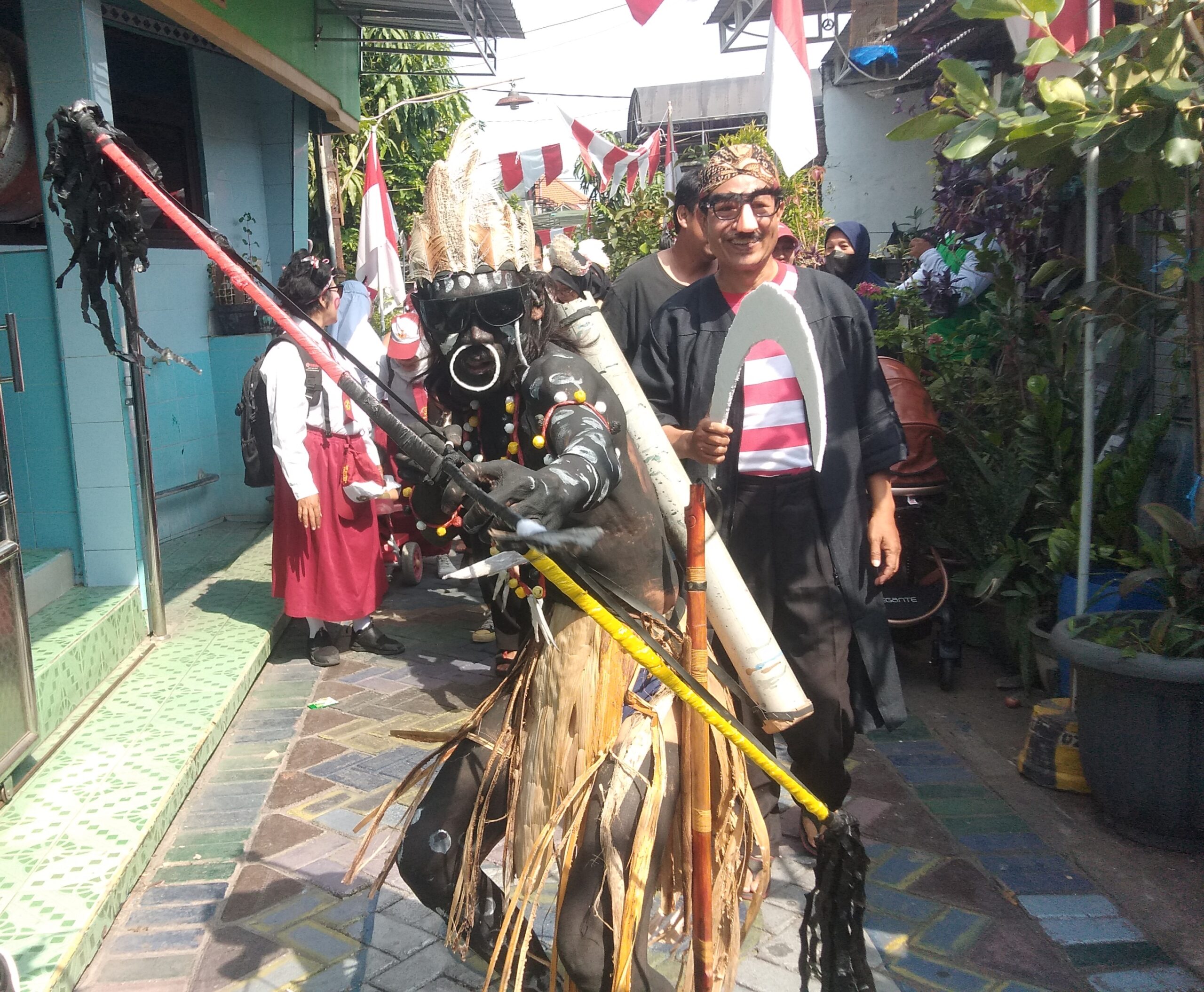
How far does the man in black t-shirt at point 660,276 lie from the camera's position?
3.98 metres

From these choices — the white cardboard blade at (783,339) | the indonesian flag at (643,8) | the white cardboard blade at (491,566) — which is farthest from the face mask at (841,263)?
the white cardboard blade at (491,566)

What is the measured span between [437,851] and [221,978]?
3.60 ft

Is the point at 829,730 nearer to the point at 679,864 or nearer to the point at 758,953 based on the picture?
the point at 758,953

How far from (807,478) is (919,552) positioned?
2495 millimetres

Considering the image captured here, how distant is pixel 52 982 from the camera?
2789 mm

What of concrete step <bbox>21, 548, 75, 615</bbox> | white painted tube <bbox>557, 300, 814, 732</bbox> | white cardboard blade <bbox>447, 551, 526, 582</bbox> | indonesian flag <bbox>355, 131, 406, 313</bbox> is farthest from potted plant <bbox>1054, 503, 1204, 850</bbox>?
indonesian flag <bbox>355, 131, 406, 313</bbox>

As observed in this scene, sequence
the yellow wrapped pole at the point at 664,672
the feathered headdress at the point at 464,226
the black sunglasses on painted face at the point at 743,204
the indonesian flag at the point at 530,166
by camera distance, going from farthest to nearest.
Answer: the indonesian flag at the point at 530,166
the black sunglasses on painted face at the point at 743,204
the feathered headdress at the point at 464,226
the yellow wrapped pole at the point at 664,672

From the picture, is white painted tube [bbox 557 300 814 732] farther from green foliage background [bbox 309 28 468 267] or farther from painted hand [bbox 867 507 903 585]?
green foliage background [bbox 309 28 468 267]

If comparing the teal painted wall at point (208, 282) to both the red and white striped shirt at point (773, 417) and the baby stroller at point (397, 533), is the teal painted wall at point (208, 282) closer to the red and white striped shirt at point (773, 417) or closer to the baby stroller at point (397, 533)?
the baby stroller at point (397, 533)

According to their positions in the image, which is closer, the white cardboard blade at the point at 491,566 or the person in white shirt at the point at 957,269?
the white cardboard blade at the point at 491,566

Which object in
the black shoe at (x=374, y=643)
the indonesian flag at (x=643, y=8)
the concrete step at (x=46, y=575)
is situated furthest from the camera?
the black shoe at (x=374, y=643)

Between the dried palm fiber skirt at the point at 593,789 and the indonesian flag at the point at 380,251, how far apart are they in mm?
5494

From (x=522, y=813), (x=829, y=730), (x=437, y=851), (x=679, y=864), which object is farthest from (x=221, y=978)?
(x=829, y=730)

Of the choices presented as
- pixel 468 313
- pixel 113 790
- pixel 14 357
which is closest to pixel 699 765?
pixel 468 313
